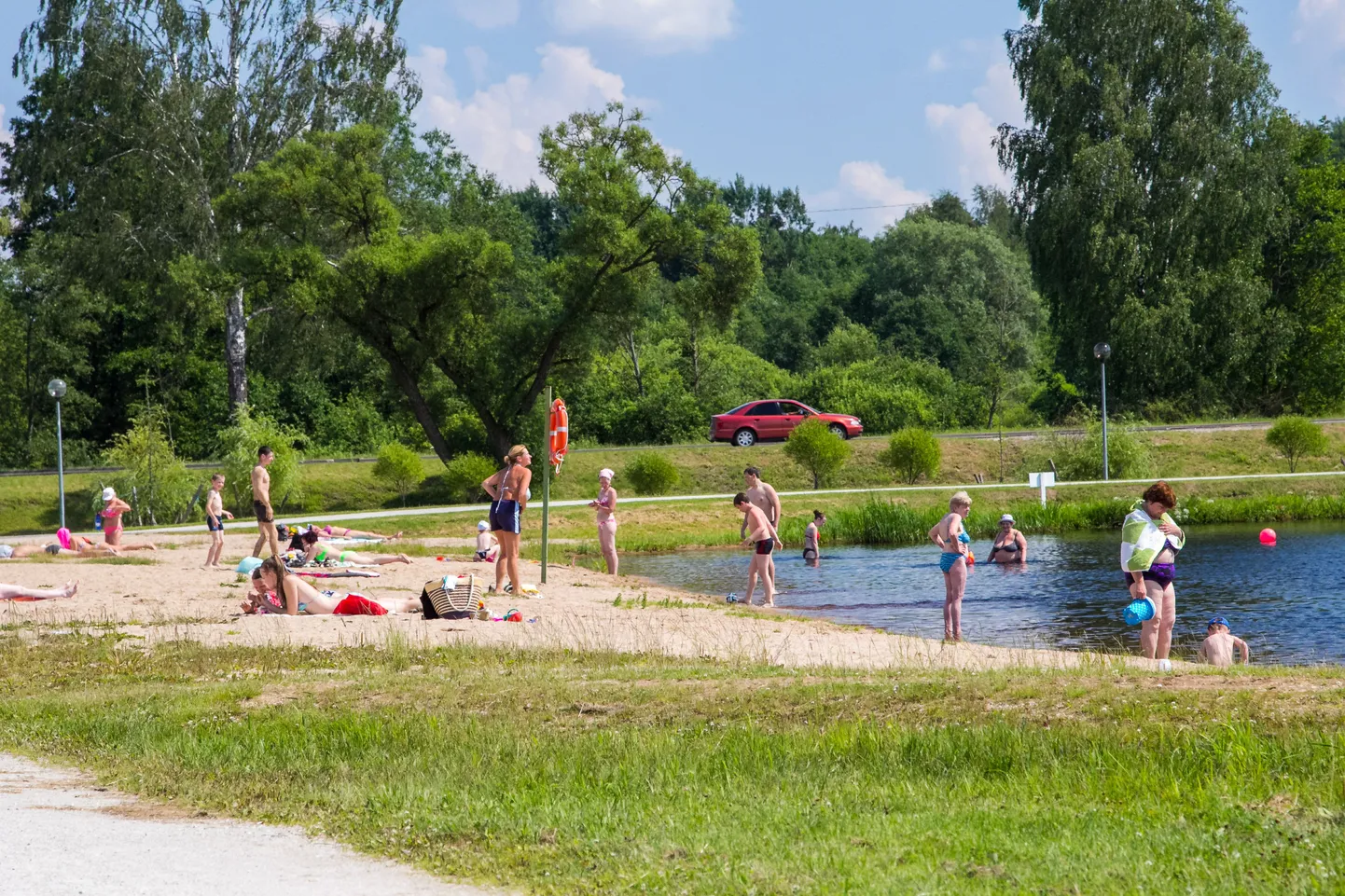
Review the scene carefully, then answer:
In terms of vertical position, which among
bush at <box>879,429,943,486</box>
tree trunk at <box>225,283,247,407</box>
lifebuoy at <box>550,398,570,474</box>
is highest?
tree trunk at <box>225,283,247,407</box>

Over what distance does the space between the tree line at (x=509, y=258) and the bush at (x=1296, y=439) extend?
8.40 metres

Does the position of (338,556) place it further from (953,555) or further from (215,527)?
(953,555)

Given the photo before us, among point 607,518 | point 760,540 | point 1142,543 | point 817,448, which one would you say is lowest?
point 760,540

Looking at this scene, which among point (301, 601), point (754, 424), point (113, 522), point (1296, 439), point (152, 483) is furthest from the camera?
point (754, 424)

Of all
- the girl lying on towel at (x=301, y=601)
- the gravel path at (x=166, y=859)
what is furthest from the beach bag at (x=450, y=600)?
the gravel path at (x=166, y=859)

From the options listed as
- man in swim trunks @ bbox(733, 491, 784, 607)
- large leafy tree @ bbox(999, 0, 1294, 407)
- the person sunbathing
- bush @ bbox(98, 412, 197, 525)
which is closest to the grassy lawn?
the person sunbathing

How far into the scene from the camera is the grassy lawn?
5418 mm

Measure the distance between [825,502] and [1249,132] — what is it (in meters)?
26.4

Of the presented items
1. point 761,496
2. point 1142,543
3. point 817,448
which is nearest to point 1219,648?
point 1142,543

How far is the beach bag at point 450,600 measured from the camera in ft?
48.1

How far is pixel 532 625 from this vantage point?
14.3 meters

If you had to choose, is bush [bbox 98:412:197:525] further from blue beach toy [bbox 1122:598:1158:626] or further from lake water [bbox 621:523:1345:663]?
blue beach toy [bbox 1122:598:1158:626]

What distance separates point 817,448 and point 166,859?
111 ft

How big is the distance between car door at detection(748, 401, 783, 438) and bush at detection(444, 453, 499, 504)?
1017cm
